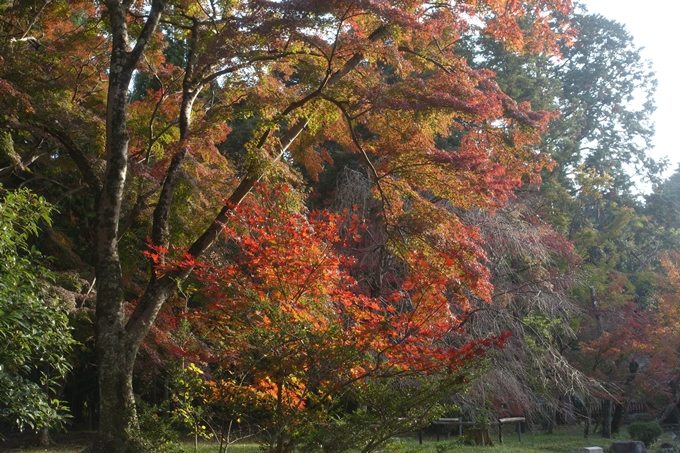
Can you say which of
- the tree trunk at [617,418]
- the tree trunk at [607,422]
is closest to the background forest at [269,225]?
the tree trunk at [607,422]

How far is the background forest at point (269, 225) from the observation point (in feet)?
15.0

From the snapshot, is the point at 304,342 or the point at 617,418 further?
the point at 617,418

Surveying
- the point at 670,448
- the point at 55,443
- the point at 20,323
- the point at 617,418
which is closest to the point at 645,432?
the point at 670,448

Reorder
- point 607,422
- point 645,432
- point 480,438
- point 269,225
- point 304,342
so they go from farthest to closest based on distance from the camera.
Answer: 1. point 607,422
2. point 645,432
3. point 480,438
4. point 269,225
5. point 304,342

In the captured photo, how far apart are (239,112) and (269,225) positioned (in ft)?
4.12

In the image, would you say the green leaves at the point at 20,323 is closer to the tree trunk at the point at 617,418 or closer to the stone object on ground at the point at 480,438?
the stone object on ground at the point at 480,438

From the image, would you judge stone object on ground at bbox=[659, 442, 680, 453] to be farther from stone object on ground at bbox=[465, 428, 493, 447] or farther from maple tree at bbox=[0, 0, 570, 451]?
maple tree at bbox=[0, 0, 570, 451]

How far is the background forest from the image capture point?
457 cm

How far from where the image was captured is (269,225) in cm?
629

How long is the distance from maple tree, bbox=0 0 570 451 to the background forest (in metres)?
0.03

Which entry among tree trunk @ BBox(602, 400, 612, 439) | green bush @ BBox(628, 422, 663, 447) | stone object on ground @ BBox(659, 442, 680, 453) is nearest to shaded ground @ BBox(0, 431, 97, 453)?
stone object on ground @ BBox(659, 442, 680, 453)

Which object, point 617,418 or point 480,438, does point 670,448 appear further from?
point 617,418

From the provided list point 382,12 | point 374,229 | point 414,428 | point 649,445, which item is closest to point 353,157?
point 374,229

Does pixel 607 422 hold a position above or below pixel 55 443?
below
